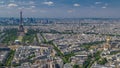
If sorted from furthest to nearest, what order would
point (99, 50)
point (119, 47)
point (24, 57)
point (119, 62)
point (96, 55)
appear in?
point (119, 47)
point (99, 50)
point (96, 55)
point (24, 57)
point (119, 62)

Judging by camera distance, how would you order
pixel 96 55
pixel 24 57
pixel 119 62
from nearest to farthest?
1. pixel 119 62
2. pixel 24 57
3. pixel 96 55

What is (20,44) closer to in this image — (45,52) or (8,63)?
(45,52)

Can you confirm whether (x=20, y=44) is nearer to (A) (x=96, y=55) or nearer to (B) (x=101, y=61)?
(A) (x=96, y=55)

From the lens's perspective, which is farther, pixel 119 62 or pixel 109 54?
pixel 109 54

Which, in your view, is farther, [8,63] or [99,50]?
[99,50]

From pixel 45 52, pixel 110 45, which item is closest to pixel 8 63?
pixel 45 52

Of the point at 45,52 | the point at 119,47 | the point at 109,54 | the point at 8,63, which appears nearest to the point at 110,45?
the point at 119,47

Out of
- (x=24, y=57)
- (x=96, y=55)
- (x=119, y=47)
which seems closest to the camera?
(x=24, y=57)

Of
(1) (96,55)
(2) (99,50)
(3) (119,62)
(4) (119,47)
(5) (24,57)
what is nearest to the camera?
(3) (119,62)
